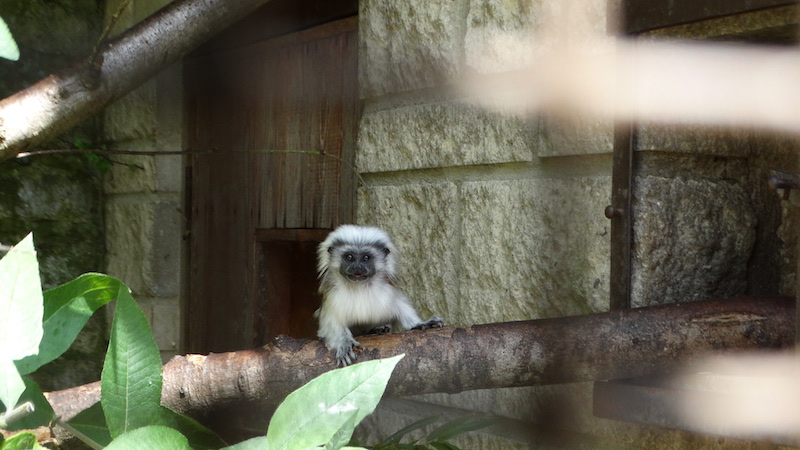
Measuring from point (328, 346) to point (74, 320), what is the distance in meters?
0.82

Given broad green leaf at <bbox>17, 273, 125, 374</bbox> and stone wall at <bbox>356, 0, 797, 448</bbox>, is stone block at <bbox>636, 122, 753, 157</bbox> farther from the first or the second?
broad green leaf at <bbox>17, 273, 125, 374</bbox>

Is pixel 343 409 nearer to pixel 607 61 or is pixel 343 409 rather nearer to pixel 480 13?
pixel 607 61

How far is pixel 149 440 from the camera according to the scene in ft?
2.09

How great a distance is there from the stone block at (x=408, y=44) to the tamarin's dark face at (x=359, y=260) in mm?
473

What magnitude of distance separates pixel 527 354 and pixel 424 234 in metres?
0.82

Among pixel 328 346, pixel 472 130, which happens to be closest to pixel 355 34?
pixel 472 130

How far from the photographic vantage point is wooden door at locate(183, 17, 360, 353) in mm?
2557

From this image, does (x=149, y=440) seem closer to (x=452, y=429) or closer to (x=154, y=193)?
(x=452, y=429)

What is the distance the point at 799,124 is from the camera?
4.43ft

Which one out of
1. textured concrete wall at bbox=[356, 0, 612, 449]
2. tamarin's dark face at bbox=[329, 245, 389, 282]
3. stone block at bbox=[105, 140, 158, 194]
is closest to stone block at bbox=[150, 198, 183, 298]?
stone block at bbox=[105, 140, 158, 194]

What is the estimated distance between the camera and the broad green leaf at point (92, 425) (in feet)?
2.71

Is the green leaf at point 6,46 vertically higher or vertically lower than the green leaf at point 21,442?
higher

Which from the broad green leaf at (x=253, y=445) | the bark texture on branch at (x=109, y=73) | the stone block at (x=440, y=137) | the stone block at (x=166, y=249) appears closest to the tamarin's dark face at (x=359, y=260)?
the stone block at (x=440, y=137)

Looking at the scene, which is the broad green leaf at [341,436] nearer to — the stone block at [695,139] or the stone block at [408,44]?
the stone block at [695,139]
